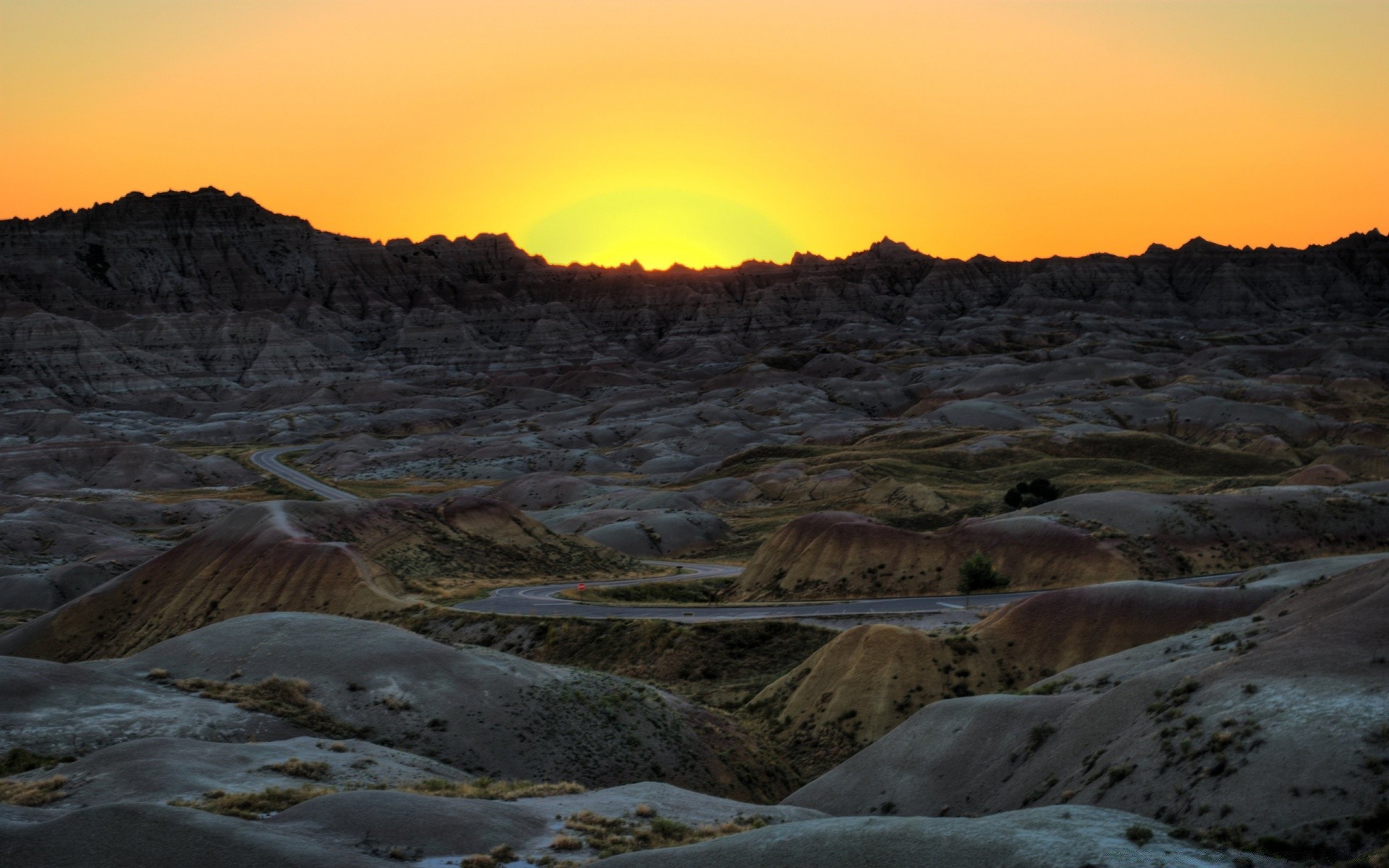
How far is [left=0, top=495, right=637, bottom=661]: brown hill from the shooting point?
59.7 m

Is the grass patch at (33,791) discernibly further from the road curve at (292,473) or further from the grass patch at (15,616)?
the road curve at (292,473)

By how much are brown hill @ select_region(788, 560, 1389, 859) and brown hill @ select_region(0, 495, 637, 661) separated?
1403 inches

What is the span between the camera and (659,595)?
68562mm

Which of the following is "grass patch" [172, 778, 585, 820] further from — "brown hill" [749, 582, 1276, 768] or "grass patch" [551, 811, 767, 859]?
"brown hill" [749, 582, 1276, 768]

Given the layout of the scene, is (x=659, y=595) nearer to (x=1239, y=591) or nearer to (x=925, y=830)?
(x=1239, y=591)

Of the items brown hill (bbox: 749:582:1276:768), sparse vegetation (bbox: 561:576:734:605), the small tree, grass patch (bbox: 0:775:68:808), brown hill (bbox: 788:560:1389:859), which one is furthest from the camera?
sparse vegetation (bbox: 561:576:734:605)

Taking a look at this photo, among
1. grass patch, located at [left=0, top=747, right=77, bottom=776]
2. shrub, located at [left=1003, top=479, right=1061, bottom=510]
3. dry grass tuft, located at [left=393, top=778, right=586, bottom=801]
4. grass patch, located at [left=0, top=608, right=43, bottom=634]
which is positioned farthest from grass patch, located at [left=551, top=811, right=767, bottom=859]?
shrub, located at [left=1003, top=479, right=1061, bottom=510]

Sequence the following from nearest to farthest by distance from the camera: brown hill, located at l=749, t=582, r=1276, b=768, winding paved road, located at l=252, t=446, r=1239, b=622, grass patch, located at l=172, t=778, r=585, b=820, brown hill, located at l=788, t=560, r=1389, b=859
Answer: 1. brown hill, located at l=788, t=560, r=1389, b=859
2. grass patch, located at l=172, t=778, r=585, b=820
3. brown hill, located at l=749, t=582, r=1276, b=768
4. winding paved road, located at l=252, t=446, r=1239, b=622

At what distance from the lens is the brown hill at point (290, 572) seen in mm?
59656

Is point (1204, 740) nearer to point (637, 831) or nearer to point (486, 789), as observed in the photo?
point (637, 831)

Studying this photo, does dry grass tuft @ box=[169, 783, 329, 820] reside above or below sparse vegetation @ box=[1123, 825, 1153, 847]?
above

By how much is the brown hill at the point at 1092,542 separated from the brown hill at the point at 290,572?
17792 millimetres

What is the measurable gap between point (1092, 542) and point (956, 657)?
23.2 metres

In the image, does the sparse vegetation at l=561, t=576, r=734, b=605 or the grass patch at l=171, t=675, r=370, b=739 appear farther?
the sparse vegetation at l=561, t=576, r=734, b=605
